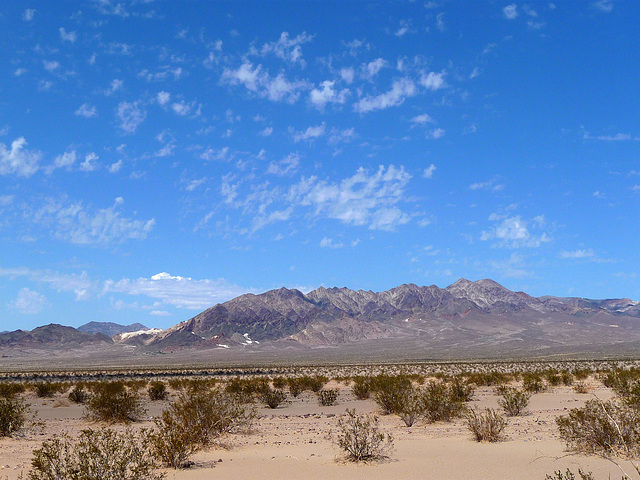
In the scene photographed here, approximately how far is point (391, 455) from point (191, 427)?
16.8 feet

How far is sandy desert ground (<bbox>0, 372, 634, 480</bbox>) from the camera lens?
9.73 m

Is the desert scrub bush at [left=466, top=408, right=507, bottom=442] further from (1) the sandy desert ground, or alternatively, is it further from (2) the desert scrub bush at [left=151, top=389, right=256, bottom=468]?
(2) the desert scrub bush at [left=151, top=389, right=256, bottom=468]

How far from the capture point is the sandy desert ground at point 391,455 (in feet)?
31.9

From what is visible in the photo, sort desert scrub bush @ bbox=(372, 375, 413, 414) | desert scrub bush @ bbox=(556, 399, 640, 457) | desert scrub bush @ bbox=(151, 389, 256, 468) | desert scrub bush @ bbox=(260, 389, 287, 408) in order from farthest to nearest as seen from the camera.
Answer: desert scrub bush @ bbox=(260, 389, 287, 408) < desert scrub bush @ bbox=(372, 375, 413, 414) < desert scrub bush @ bbox=(556, 399, 640, 457) < desert scrub bush @ bbox=(151, 389, 256, 468)

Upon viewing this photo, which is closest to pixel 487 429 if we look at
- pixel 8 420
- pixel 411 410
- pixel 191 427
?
pixel 411 410

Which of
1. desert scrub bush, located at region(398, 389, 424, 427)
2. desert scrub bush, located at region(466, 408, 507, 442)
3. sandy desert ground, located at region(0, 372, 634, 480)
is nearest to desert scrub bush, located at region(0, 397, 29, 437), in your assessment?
sandy desert ground, located at region(0, 372, 634, 480)

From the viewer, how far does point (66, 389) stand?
3769 centimetres

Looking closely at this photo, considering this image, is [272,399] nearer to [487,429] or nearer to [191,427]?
[191,427]

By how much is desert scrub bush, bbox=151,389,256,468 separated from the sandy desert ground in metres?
0.35

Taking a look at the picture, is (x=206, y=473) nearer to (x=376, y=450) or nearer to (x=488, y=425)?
(x=376, y=450)

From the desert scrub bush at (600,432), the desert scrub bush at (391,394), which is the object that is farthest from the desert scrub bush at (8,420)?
the desert scrub bush at (600,432)

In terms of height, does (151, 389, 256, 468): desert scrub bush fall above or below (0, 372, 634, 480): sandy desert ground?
above

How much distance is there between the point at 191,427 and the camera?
12.6 m

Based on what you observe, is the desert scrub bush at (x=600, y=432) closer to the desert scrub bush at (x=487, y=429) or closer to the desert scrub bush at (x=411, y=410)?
the desert scrub bush at (x=487, y=429)
